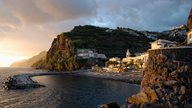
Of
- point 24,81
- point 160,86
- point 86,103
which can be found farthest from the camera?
point 24,81

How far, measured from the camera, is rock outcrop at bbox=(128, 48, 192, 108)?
47.2 metres

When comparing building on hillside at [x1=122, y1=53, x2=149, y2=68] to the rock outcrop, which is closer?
the rock outcrop

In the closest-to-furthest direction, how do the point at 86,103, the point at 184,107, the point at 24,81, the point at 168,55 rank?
the point at 184,107
the point at 168,55
the point at 86,103
the point at 24,81

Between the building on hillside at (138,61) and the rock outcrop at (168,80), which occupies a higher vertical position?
the building on hillside at (138,61)

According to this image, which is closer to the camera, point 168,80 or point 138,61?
point 168,80

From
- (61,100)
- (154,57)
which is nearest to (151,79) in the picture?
(154,57)

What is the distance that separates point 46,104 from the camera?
68688 mm

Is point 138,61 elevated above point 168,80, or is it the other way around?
point 138,61

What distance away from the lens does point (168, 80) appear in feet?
170

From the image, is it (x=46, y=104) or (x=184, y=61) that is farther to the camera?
(x=46, y=104)

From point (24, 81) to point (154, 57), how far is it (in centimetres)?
6976

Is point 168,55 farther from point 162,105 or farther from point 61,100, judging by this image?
point 61,100

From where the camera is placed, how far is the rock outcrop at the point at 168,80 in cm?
4719

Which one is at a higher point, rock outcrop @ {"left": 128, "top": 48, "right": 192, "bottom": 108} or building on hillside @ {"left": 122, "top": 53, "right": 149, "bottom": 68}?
building on hillside @ {"left": 122, "top": 53, "right": 149, "bottom": 68}
